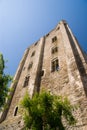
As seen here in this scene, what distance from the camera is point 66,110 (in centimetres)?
927

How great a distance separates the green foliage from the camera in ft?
28.8

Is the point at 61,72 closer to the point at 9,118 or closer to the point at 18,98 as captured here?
the point at 18,98

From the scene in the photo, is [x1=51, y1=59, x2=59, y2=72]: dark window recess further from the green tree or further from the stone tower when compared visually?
the green tree

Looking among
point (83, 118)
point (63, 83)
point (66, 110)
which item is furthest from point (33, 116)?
point (63, 83)

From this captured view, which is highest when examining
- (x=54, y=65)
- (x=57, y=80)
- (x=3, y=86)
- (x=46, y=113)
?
(x=54, y=65)

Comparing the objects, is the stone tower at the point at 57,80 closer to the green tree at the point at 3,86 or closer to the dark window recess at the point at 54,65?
the dark window recess at the point at 54,65

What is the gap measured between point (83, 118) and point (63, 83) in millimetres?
5332

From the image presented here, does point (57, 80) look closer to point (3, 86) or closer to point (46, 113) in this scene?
point (3, 86)

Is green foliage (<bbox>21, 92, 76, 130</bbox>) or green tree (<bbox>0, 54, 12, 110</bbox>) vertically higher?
green tree (<bbox>0, 54, 12, 110</bbox>)

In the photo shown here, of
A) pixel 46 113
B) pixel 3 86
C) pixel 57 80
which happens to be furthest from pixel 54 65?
pixel 46 113

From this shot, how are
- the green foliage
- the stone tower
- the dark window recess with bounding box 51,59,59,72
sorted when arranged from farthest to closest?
the dark window recess with bounding box 51,59,59,72, the stone tower, the green foliage

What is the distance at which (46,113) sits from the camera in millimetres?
9086

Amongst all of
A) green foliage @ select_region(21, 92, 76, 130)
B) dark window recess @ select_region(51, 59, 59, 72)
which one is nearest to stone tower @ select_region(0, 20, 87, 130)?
dark window recess @ select_region(51, 59, 59, 72)

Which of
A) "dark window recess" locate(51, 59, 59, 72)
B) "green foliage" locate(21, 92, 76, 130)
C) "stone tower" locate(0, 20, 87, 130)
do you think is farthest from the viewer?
"dark window recess" locate(51, 59, 59, 72)
